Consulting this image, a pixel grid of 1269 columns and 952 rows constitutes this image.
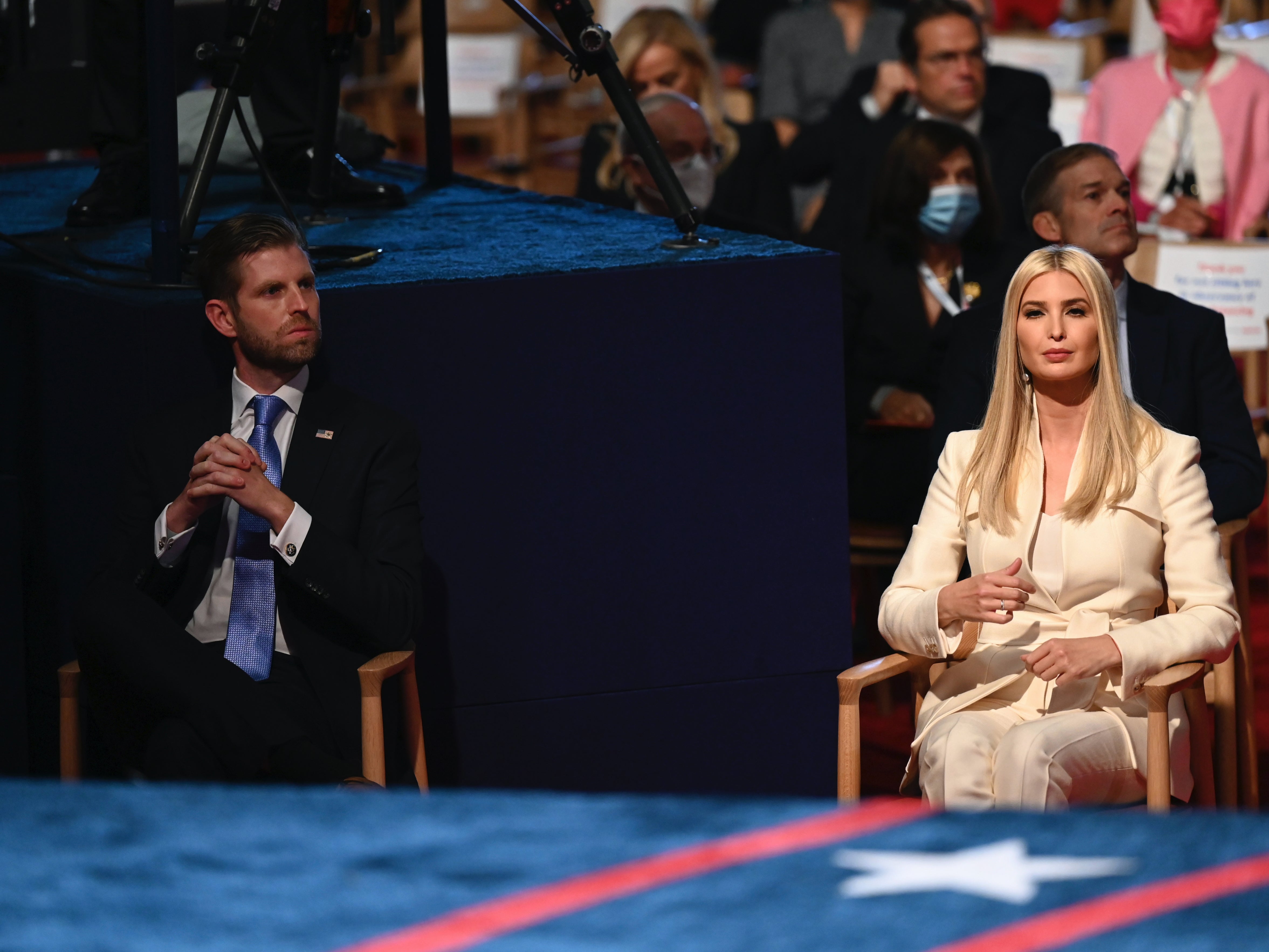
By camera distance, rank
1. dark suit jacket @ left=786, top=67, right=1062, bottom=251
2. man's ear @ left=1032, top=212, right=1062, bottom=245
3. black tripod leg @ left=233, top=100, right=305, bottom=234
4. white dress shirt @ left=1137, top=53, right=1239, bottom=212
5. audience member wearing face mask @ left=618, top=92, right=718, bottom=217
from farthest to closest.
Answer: white dress shirt @ left=1137, top=53, right=1239, bottom=212
dark suit jacket @ left=786, top=67, right=1062, bottom=251
audience member wearing face mask @ left=618, top=92, right=718, bottom=217
man's ear @ left=1032, top=212, right=1062, bottom=245
black tripod leg @ left=233, top=100, right=305, bottom=234

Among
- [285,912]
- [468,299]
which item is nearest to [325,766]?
[468,299]

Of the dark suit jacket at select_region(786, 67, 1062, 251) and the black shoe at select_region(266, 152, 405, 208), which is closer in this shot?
the black shoe at select_region(266, 152, 405, 208)

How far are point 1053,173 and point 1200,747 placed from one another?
132 cm

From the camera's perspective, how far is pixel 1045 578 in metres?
2.94

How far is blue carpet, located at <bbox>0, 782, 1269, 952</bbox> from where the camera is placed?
105cm

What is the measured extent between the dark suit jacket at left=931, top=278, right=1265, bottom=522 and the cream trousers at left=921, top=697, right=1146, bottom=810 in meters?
0.77

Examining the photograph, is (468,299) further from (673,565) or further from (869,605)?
(869,605)

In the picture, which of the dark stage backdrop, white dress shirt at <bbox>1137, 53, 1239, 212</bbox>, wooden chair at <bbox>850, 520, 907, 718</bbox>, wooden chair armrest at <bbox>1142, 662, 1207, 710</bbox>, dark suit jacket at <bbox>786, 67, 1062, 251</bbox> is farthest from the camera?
white dress shirt at <bbox>1137, 53, 1239, 212</bbox>

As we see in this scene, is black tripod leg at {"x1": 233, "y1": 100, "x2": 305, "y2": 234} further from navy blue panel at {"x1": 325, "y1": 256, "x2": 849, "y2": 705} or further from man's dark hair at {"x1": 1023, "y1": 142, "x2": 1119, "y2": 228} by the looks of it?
man's dark hair at {"x1": 1023, "y1": 142, "x2": 1119, "y2": 228}

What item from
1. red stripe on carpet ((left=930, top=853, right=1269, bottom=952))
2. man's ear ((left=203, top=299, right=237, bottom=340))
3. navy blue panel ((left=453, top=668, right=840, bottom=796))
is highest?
man's ear ((left=203, top=299, right=237, bottom=340))

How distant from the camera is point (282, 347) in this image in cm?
298

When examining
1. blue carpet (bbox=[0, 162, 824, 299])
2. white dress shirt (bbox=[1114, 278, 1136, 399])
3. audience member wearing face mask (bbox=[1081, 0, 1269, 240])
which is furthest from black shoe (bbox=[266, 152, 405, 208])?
audience member wearing face mask (bbox=[1081, 0, 1269, 240])

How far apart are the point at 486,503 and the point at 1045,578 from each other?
0.96 metres

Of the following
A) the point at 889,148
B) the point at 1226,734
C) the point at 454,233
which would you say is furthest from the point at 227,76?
the point at 1226,734
